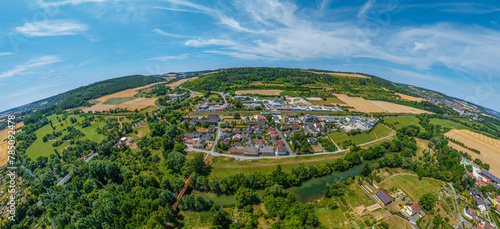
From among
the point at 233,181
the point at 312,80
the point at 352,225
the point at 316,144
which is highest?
the point at 312,80

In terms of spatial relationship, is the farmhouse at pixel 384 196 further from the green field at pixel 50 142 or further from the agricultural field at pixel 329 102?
the green field at pixel 50 142

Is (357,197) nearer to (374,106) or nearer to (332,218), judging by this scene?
(332,218)

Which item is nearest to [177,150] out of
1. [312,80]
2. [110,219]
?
[110,219]

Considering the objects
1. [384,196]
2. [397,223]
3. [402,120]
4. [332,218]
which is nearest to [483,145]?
[402,120]

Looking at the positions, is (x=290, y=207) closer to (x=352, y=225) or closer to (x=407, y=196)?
(x=352, y=225)

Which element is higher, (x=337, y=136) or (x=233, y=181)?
(x=337, y=136)

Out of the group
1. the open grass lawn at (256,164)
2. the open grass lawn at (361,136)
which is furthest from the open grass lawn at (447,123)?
the open grass lawn at (256,164)

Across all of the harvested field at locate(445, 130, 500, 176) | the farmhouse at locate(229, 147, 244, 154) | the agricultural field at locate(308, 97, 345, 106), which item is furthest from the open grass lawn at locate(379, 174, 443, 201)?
the agricultural field at locate(308, 97, 345, 106)
